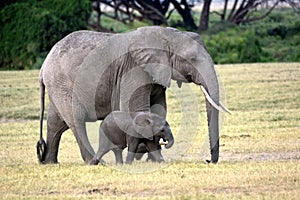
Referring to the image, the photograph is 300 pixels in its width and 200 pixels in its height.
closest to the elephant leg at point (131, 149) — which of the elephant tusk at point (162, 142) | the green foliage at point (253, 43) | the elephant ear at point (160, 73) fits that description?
the elephant tusk at point (162, 142)

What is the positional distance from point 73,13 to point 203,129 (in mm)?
15803

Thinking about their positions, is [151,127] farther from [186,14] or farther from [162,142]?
[186,14]

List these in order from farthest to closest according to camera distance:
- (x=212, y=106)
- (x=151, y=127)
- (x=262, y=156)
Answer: (x=262, y=156) → (x=151, y=127) → (x=212, y=106)

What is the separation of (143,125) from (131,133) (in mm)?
202

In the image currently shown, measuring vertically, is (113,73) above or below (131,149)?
above

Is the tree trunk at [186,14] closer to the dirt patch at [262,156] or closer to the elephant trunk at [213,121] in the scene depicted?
the dirt patch at [262,156]

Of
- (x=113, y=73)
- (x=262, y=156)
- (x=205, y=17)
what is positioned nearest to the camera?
(x=113, y=73)

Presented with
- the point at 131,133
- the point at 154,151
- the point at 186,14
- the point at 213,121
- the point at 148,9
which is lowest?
the point at 186,14

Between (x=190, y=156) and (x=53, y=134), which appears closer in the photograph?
(x=53, y=134)

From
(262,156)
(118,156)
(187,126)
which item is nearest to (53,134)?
(118,156)

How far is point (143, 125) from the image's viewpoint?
13.1 m

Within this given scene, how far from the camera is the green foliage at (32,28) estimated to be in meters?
33.1

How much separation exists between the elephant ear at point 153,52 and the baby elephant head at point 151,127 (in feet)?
1.71

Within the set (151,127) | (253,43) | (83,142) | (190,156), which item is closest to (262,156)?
(190,156)
